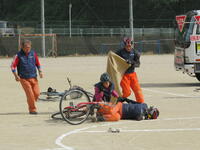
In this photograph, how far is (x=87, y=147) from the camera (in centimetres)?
973

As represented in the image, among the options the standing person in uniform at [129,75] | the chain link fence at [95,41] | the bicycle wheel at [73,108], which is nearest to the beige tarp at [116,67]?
the standing person in uniform at [129,75]

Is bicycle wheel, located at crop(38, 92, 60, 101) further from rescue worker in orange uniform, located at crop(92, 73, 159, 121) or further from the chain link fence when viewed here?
the chain link fence

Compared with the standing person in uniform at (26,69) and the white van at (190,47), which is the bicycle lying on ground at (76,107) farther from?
the white van at (190,47)

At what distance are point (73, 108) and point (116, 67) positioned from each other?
2026mm

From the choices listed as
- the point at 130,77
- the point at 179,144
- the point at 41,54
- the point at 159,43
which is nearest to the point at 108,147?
the point at 179,144

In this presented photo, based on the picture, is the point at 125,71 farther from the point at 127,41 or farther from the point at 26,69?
the point at 26,69

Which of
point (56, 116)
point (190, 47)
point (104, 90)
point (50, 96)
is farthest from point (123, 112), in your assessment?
point (190, 47)

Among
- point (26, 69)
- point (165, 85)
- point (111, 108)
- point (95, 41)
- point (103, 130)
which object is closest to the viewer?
point (103, 130)

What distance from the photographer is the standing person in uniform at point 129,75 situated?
14.3 meters

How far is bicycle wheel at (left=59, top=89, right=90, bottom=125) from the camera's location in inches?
496

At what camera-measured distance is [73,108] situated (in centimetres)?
1270

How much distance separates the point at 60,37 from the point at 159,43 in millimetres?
9850

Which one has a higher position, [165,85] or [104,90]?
[104,90]

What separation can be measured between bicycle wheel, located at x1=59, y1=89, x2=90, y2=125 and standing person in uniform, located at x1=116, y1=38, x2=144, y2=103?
1.73m
